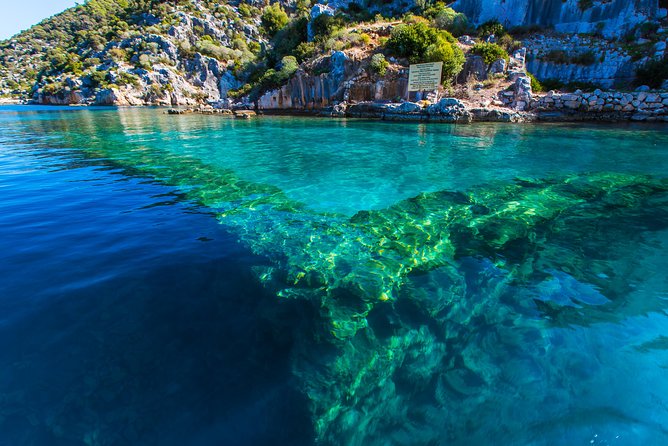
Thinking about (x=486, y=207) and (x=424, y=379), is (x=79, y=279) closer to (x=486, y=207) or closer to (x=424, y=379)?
(x=424, y=379)

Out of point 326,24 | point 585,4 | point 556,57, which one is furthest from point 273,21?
point 585,4

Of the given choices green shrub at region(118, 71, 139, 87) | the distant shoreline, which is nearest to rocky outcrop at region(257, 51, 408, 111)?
the distant shoreline

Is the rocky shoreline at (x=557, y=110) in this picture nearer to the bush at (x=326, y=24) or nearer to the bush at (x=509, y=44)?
the bush at (x=509, y=44)

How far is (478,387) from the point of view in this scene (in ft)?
9.18

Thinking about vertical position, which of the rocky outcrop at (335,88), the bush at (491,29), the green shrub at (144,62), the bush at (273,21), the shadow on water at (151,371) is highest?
the bush at (273,21)

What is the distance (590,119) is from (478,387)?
29213 mm

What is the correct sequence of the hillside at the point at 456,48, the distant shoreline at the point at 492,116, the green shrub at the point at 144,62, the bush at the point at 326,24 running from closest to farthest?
the distant shoreline at the point at 492,116, the hillside at the point at 456,48, the bush at the point at 326,24, the green shrub at the point at 144,62

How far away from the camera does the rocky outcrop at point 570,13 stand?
29.6 meters

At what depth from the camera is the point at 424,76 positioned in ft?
84.3

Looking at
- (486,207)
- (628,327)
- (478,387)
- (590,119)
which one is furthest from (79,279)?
(590,119)

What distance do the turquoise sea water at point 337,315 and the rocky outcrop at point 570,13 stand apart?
117 feet

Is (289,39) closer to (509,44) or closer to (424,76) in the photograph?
(424,76)

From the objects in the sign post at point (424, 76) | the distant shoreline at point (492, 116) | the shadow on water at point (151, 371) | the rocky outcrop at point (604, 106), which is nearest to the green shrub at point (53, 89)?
the distant shoreline at point (492, 116)

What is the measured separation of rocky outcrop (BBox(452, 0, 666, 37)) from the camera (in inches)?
1164
